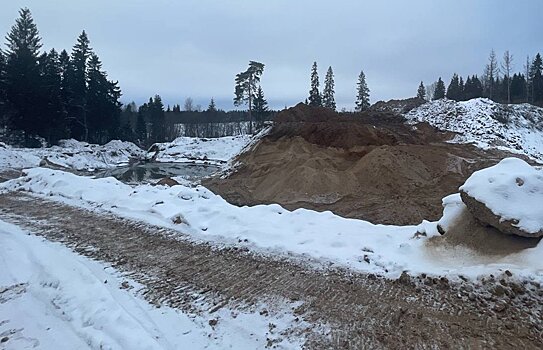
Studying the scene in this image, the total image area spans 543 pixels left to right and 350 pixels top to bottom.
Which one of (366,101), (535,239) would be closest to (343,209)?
(535,239)

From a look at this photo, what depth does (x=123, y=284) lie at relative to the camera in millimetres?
5066

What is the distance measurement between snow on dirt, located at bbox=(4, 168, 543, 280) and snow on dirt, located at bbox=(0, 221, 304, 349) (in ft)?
6.19

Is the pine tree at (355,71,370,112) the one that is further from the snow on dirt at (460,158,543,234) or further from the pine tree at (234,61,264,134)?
the snow on dirt at (460,158,543,234)

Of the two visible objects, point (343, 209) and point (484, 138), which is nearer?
point (343, 209)

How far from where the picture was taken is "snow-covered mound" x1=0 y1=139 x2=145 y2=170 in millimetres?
30641

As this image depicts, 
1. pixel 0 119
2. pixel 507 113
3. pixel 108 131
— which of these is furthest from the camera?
pixel 108 131

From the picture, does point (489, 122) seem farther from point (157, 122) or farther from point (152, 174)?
point (157, 122)

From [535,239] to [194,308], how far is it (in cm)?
435

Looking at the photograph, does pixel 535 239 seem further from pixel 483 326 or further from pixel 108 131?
pixel 108 131

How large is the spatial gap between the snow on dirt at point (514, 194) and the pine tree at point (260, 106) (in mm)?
54802

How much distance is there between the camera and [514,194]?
5449mm

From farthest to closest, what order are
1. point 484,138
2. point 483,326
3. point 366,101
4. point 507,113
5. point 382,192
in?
point 366,101 → point 507,113 → point 484,138 → point 382,192 → point 483,326

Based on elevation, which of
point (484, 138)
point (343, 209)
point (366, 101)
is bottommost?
point (343, 209)

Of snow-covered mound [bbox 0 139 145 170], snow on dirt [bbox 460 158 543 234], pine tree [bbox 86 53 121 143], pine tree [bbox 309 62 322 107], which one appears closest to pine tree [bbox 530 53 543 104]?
pine tree [bbox 309 62 322 107]
